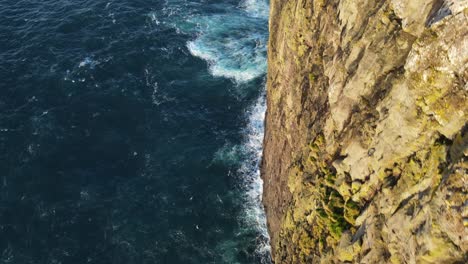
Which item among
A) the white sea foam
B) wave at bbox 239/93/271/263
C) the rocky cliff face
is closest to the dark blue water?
wave at bbox 239/93/271/263

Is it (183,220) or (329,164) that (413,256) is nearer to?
(329,164)

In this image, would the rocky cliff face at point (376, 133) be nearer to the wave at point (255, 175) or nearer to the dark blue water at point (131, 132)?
the wave at point (255, 175)

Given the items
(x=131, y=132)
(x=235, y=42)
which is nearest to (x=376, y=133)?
(x=131, y=132)

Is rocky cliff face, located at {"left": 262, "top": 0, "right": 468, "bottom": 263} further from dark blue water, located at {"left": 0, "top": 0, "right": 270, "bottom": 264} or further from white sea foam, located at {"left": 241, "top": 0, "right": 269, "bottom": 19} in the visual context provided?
white sea foam, located at {"left": 241, "top": 0, "right": 269, "bottom": 19}

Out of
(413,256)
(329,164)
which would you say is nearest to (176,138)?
(329,164)

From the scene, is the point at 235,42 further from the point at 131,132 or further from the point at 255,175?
the point at 255,175

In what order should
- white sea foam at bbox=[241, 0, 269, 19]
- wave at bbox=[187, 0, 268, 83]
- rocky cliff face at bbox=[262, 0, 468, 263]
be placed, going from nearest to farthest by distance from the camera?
rocky cliff face at bbox=[262, 0, 468, 263] < wave at bbox=[187, 0, 268, 83] < white sea foam at bbox=[241, 0, 269, 19]
